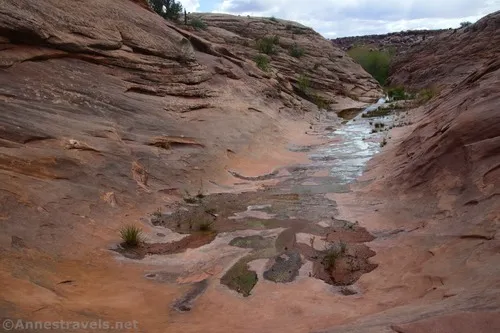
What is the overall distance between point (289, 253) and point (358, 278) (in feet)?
4.39

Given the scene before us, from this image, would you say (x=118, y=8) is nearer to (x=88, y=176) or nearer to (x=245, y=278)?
(x=88, y=176)

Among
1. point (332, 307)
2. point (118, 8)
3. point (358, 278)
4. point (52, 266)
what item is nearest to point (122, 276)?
point (52, 266)

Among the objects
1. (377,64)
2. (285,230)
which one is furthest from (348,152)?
(377,64)

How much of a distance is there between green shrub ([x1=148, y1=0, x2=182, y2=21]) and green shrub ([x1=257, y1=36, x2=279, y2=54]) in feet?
22.3

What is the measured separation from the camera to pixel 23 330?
419cm

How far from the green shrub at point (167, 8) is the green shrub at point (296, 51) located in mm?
10167

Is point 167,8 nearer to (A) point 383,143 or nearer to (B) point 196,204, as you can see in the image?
(A) point 383,143

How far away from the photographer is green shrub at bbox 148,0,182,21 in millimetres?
30297

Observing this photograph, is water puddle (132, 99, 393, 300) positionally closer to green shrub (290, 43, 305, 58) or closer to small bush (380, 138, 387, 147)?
small bush (380, 138, 387, 147)

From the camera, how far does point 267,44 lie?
35.3 metres

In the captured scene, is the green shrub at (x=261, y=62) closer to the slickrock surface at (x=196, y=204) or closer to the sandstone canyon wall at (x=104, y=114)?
the sandstone canyon wall at (x=104, y=114)

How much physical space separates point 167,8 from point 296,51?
37.6 feet

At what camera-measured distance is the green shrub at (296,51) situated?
3719 cm

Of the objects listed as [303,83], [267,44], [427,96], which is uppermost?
[267,44]
